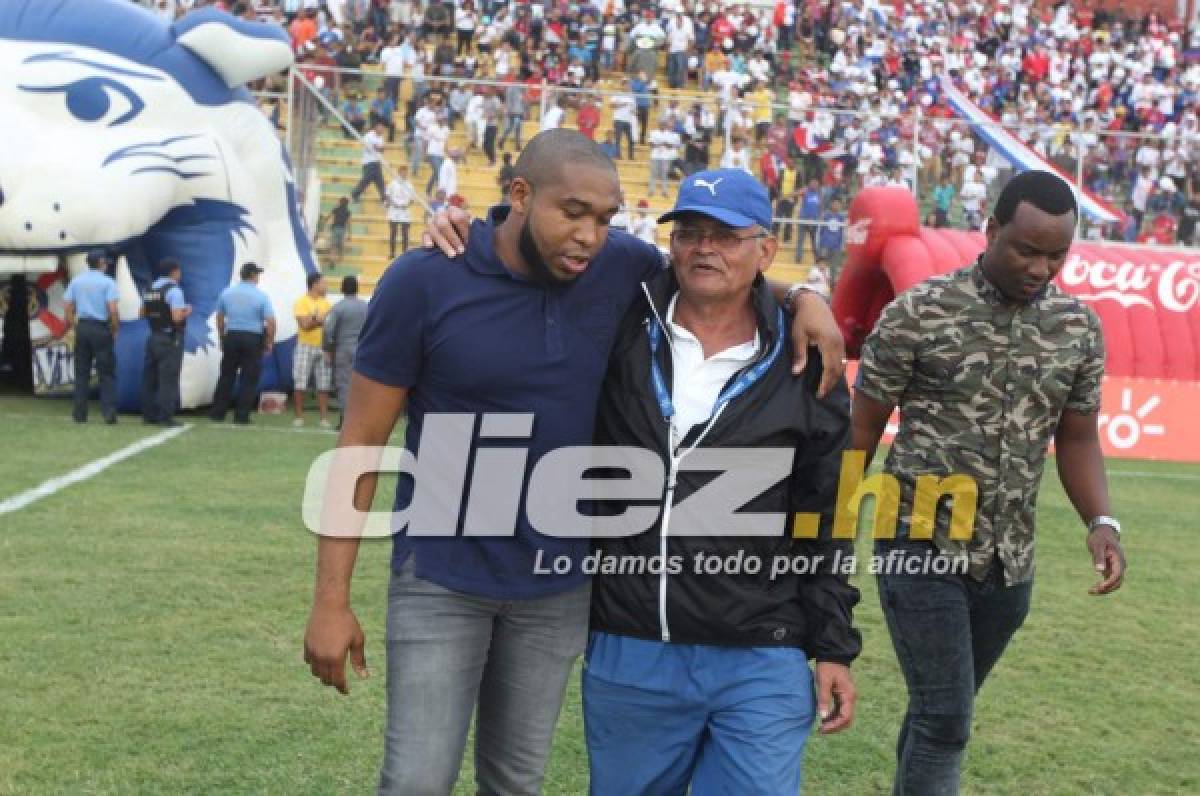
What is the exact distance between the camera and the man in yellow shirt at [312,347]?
17109mm

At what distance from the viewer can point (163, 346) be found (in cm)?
1564

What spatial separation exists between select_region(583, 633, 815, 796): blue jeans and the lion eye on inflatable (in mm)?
12638

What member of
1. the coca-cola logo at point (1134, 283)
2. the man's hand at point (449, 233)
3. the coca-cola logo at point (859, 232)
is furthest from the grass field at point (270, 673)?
the coca-cola logo at point (1134, 283)

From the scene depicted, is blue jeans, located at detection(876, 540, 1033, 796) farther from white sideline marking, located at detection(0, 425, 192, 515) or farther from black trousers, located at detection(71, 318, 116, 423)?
black trousers, located at detection(71, 318, 116, 423)

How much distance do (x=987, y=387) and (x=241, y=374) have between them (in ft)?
42.9

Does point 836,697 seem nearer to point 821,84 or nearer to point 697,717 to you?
point 697,717

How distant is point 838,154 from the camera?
65.9 ft

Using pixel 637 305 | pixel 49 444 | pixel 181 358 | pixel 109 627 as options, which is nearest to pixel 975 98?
pixel 181 358

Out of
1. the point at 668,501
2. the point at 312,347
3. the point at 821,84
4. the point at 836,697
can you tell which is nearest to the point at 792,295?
the point at 668,501

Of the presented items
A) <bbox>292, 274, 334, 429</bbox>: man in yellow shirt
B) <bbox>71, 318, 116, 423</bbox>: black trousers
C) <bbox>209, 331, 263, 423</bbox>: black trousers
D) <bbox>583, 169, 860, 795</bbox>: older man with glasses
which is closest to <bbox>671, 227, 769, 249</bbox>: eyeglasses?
<bbox>583, 169, 860, 795</bbox>: older man with glasses

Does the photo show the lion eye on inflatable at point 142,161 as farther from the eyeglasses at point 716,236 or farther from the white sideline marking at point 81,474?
the eyeglasses at point 716,236

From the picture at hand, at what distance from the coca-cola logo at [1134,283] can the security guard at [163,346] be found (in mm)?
9213

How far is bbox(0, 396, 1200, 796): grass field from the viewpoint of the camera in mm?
5328

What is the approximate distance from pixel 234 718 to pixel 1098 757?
306 centimetres
